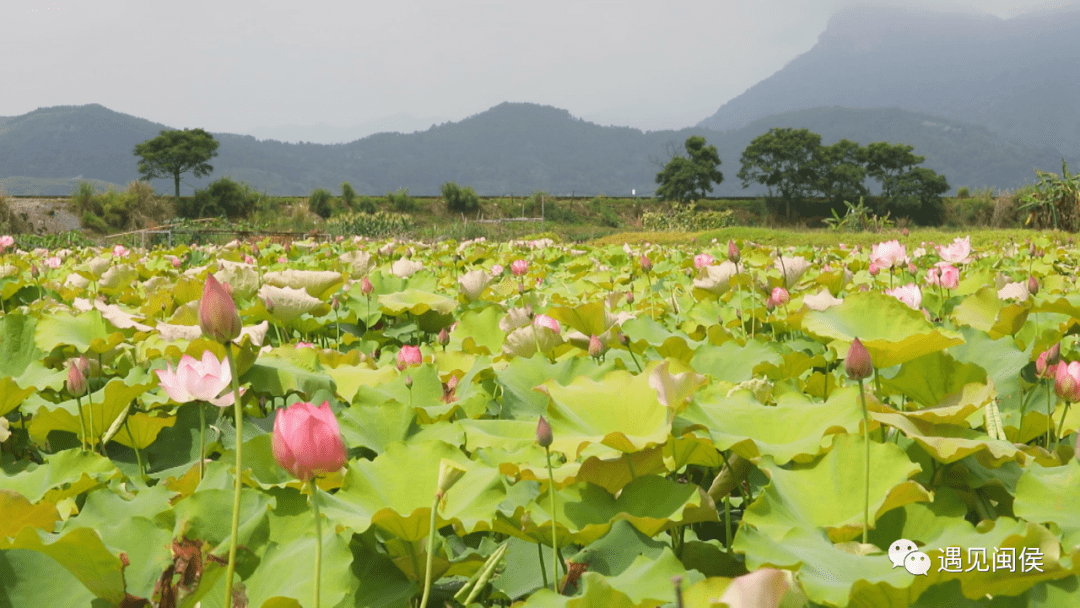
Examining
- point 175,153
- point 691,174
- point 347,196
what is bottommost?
point 347,196

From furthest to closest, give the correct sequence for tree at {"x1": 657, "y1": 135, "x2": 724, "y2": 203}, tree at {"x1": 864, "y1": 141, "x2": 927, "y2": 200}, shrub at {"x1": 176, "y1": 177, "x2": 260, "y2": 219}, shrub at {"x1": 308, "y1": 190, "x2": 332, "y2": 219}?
tree at {"x1": 864, "y1": 141, "x2": 927, "y2": 200} → tree at {"x1": 657, "y1": 135, "x2": 724, "y2": 203} → shrub at {"x1": 308, "y1": 190, "x2": 332, "y2": 219} → shrub at {"x1": 176, "y1": 177, "x2": 260, "y2": 219}

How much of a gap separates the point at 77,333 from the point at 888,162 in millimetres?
53707

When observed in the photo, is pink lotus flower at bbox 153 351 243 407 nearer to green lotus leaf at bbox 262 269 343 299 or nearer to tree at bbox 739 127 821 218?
green lotus leaf at bbox 262 269 343 299

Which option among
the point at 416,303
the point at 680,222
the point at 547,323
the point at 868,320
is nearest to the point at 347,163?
the point at 680,222

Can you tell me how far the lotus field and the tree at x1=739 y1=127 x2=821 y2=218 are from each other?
50.6 meters

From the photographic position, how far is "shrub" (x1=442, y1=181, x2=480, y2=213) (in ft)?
117

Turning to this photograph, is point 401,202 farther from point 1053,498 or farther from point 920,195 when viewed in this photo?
point 1053,498

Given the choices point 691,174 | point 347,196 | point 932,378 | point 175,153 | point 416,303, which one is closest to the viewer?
point 932,378

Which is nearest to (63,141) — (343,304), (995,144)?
(343,304)

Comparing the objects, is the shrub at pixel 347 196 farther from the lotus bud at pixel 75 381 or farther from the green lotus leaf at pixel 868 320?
the green lotus leaf at pixel 868 320

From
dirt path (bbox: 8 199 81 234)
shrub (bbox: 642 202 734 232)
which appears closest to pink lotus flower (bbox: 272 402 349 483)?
shrub (bbox: 642 202 734 232)

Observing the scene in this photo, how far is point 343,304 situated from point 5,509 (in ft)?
5.43

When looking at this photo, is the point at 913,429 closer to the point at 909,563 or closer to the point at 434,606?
the point at 909,563

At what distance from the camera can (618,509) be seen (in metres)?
0.75
